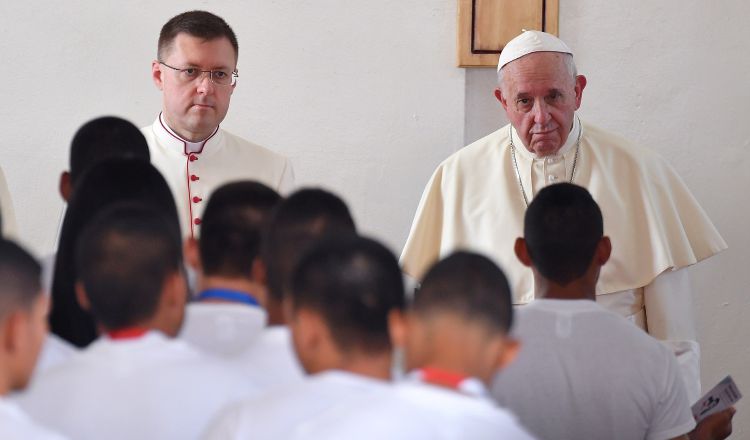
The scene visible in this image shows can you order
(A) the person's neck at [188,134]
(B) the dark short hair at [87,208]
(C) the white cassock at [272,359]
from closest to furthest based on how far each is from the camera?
1. (C) the white cassock at [272,359]
2. (B) the dark short hair at [87,208]
3. (A) the person's neck at [188,134]

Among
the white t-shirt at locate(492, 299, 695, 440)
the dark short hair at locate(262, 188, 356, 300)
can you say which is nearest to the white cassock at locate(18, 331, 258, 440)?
the dark short hair at locate(262, 188, 356, 300)

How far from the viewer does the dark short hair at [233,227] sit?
3.19 meters

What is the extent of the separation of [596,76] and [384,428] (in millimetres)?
4422

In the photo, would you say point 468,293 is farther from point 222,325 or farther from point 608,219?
point 608,219

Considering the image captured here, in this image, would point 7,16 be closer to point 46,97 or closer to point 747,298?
point 46,97

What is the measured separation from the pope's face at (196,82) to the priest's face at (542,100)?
1233mm

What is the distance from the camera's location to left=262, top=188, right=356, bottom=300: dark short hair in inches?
118

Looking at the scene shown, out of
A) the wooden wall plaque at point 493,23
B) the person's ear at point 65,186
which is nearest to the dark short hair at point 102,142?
the person's ear at point 65,186

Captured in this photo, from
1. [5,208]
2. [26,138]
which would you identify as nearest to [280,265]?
[5,208]

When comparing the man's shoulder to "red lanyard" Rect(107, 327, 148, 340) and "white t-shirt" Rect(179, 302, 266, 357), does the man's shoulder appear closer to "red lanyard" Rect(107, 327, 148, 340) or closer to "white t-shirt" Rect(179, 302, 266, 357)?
"white t-shirt" Rect(179, 302, 266, 357)

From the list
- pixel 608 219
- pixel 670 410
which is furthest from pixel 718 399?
pixel 608 219

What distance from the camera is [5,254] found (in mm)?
2447

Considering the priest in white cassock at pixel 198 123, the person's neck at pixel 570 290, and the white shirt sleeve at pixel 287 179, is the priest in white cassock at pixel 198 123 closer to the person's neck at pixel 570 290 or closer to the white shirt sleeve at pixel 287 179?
the white shirt sleeve at pixel 287 179

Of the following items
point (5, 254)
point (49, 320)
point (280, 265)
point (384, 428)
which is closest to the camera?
point (384, 428)
